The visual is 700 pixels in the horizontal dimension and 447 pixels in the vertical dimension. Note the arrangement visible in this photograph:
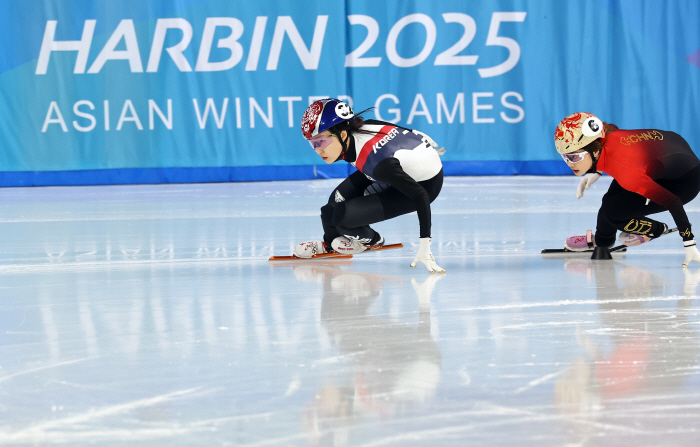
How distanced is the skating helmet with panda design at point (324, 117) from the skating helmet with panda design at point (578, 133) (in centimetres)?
89

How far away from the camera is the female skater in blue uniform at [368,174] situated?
9.81ft

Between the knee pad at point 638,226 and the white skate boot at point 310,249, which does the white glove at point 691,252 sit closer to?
the knee pad at point 638,226

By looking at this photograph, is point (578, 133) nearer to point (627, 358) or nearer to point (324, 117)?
point (324, 117)

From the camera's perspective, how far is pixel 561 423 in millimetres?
1458

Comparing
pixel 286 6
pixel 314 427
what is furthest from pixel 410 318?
pixel 286 6

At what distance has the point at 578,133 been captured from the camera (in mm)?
2941

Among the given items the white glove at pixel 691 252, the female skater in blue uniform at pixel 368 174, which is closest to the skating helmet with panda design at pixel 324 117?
the female skater in blue uniform at pixel 368 174

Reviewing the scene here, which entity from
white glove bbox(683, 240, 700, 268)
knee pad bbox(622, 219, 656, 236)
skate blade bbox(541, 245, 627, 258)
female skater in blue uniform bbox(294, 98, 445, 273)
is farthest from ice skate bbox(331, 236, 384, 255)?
white glove bbox(683, 240, 700, 268)

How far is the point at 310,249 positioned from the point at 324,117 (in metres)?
0.72

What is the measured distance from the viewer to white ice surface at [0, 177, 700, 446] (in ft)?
4.80

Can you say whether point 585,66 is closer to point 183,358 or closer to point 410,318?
point 410,318

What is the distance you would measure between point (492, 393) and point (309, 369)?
45 centimetres

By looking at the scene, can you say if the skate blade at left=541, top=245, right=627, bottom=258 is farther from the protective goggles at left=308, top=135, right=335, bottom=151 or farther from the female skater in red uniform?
the protective goggles at left=308, top=135, right=335, bottom=151

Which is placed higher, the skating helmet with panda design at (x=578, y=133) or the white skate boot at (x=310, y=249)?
the skating helmet with panda design at (x=578, y=133)
